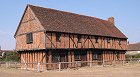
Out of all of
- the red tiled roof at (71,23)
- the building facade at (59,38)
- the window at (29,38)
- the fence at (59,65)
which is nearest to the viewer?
the fence at (59,65)

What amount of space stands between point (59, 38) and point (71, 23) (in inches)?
193

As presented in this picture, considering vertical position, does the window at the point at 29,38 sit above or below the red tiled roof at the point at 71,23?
below

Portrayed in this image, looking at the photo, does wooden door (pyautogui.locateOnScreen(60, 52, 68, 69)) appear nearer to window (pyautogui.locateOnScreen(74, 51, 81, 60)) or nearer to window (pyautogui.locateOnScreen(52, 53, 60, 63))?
window (pyautogui.locateOnScreen(52, 53, 60, 63))

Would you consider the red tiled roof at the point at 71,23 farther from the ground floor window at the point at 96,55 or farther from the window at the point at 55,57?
the window at the point at 55,57

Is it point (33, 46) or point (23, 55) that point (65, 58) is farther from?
point (23, 55)

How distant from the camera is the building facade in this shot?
→ 31.7 m

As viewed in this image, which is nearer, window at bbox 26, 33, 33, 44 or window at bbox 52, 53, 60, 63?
window at bbox 52, 53, 60, 63

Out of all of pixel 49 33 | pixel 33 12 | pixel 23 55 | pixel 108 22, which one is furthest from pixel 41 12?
pixel 108 22

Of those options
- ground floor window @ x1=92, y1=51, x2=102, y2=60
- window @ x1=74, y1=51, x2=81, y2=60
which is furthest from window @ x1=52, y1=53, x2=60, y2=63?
ground floor window @ x1=92, y1=51, x2=102, y2=60

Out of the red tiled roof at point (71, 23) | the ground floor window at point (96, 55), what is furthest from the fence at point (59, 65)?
the red tiled roof at point (71, 23)

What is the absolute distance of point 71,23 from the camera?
3675 centimetres

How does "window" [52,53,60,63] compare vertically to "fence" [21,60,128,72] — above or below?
above

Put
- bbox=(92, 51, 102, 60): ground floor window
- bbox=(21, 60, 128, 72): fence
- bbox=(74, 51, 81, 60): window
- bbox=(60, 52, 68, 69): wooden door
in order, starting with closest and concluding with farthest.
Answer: bbox=(21, 60, 128, 72): fence < bbox=(60, 52, 68, 69): wooden door < bbox=(74, 51, 81, 60): window < bbox=(92, 51, 102, 60): ground floor window

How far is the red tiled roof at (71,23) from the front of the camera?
108ft
